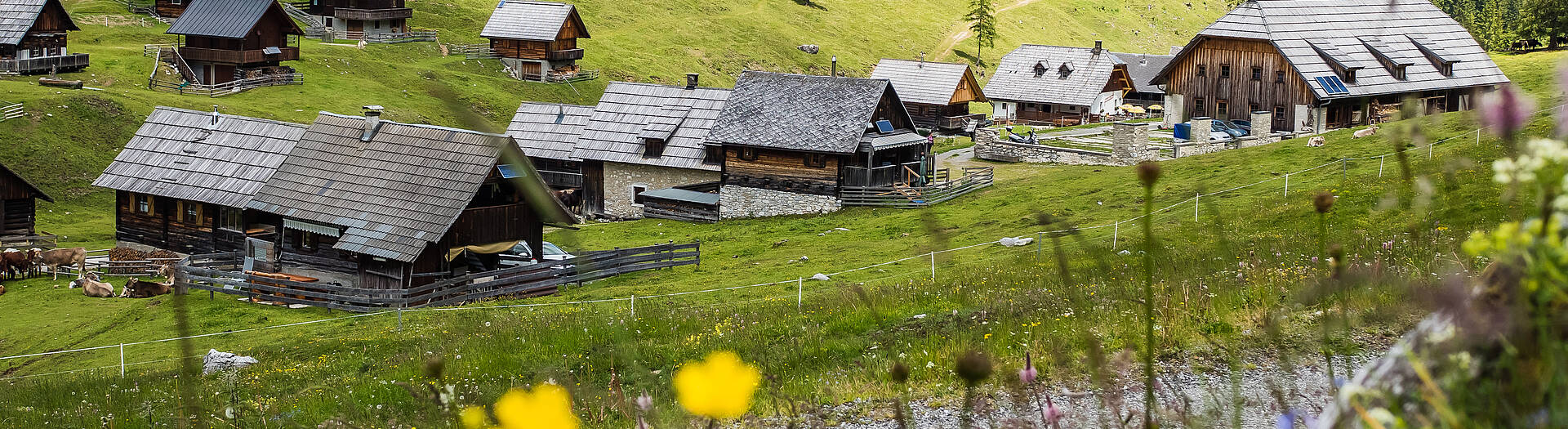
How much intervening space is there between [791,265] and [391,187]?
445 inches

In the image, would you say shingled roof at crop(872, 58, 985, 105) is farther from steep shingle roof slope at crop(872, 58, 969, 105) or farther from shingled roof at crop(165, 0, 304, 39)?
shingled roof at crop(165, 0, 304, 39)

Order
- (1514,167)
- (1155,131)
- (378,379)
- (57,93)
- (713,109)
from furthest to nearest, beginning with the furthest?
(1155,131) → (57,93) → (713,109) → (378,379) → (1514,167)

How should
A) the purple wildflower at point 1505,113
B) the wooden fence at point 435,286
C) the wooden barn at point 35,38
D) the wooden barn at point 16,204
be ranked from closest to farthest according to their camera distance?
the purple wildflower at point 1505,113
the wooden fence at point 435,286
the wooden barn at point 16,204
the wooden barn at point 35,38

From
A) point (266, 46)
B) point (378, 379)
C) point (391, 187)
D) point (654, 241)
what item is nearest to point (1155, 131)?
point (654, 241)

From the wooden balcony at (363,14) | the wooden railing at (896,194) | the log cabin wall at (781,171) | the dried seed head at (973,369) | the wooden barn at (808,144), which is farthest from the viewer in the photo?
the wooden balcony at (363,14)

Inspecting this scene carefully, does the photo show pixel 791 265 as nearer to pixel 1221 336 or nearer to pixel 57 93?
pixel 1221 336

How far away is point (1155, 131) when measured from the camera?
60906 mm

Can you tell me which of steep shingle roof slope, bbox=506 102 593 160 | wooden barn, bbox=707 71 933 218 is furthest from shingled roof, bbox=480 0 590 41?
wooden barn, bbox=707 71 933 218

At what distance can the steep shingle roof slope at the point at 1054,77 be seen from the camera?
267ft

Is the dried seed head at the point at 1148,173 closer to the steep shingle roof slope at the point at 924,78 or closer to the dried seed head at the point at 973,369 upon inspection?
the dried seed head at the point at 973,369

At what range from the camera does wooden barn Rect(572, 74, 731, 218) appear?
48750 millimetres

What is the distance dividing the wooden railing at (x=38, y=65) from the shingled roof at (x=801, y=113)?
3776 cm

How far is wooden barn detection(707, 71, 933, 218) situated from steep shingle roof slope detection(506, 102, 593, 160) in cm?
724

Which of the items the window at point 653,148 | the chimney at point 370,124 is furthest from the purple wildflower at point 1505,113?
the window at point 653,148
